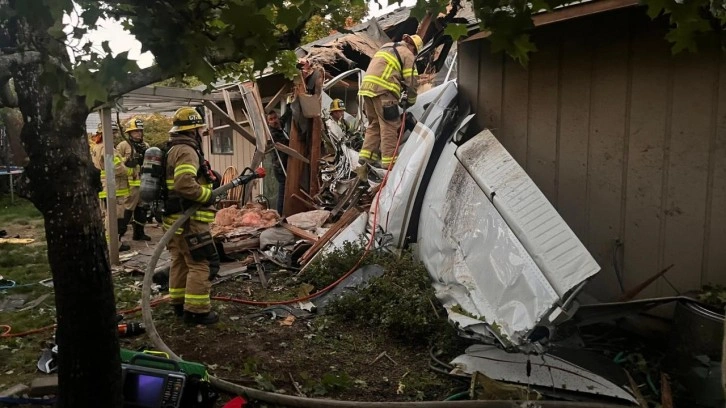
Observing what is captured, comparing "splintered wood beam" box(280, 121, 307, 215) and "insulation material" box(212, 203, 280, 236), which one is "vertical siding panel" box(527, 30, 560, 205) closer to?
"insulation material" box(212, 203, 280, 236)

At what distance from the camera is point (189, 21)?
2104mm

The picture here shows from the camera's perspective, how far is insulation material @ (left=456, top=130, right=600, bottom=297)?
3543mm

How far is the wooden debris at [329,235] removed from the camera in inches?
265

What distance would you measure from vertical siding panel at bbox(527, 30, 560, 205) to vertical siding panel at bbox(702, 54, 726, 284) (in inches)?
48.9

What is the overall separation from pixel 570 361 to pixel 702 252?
4.15ft

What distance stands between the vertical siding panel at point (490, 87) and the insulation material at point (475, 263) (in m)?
0.46

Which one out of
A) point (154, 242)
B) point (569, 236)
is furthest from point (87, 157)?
point (154, 242)

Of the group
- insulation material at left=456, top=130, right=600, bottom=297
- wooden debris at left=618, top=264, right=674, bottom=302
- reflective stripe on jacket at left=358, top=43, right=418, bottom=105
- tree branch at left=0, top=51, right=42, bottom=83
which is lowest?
wooden debris at left=618, top=264, right=674, bottom=302

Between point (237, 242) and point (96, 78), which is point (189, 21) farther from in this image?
point (237, 242)

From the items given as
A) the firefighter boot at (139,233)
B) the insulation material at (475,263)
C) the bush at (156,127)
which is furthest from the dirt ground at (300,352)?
the bush at (156,127)

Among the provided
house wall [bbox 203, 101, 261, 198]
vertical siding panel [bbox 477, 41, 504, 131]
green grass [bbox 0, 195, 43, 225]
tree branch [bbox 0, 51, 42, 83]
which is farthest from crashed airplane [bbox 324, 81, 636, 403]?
green grass [bbox 0, 195, 43, 225]

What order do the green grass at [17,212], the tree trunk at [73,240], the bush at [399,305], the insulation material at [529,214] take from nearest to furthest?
the tree trunk at [73,240] < the insulation material at [529,214] < the bush at [399,305] < the green grass at [17,212]

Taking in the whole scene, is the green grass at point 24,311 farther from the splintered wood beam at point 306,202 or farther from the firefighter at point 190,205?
the splintered wood beam at point 306,202

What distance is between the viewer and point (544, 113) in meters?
4.90
